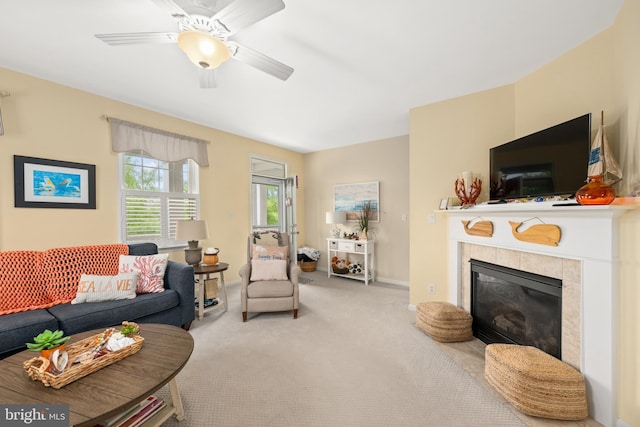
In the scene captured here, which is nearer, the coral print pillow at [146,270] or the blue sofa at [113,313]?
the blue sofa at [113,313]

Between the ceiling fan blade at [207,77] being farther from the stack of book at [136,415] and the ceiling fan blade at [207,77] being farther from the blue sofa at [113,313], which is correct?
the stack of book at [136,415]

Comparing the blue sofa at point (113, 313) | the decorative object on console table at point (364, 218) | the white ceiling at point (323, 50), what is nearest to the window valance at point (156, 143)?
the white ceiling at point (323, 50)

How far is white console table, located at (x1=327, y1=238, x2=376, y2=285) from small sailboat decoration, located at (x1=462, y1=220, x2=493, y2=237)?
6.51 feet

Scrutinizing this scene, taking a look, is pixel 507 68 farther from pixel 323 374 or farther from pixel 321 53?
pixel 323 374

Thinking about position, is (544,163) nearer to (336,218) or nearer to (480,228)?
(480,228)

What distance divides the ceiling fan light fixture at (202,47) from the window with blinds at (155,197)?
87.3 inches

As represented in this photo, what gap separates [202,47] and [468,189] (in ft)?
8.61

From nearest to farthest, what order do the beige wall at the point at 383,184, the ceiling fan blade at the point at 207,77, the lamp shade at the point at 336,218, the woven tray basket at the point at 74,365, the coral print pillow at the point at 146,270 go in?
the woven tray basket at the point at 74,365
the ceiling fan blade at the point at 207,77
the coral print pillow at the point at 146,270
the beige wall at the point at 383,184
the lamp shade at the point at 336,218

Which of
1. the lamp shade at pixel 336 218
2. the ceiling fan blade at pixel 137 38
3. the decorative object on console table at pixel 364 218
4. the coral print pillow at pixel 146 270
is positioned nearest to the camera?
the ceiling fan blade at pixel 137 38

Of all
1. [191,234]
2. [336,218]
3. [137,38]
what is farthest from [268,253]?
[137,38]

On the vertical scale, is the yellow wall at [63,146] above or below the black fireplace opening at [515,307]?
above

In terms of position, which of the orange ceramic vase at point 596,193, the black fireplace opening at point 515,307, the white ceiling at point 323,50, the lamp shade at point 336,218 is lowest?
the black fireplace opening at point 515,307

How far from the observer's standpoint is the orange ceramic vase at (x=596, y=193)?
140 centimetres

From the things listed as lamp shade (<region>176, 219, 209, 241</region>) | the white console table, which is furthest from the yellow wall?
the white console table
